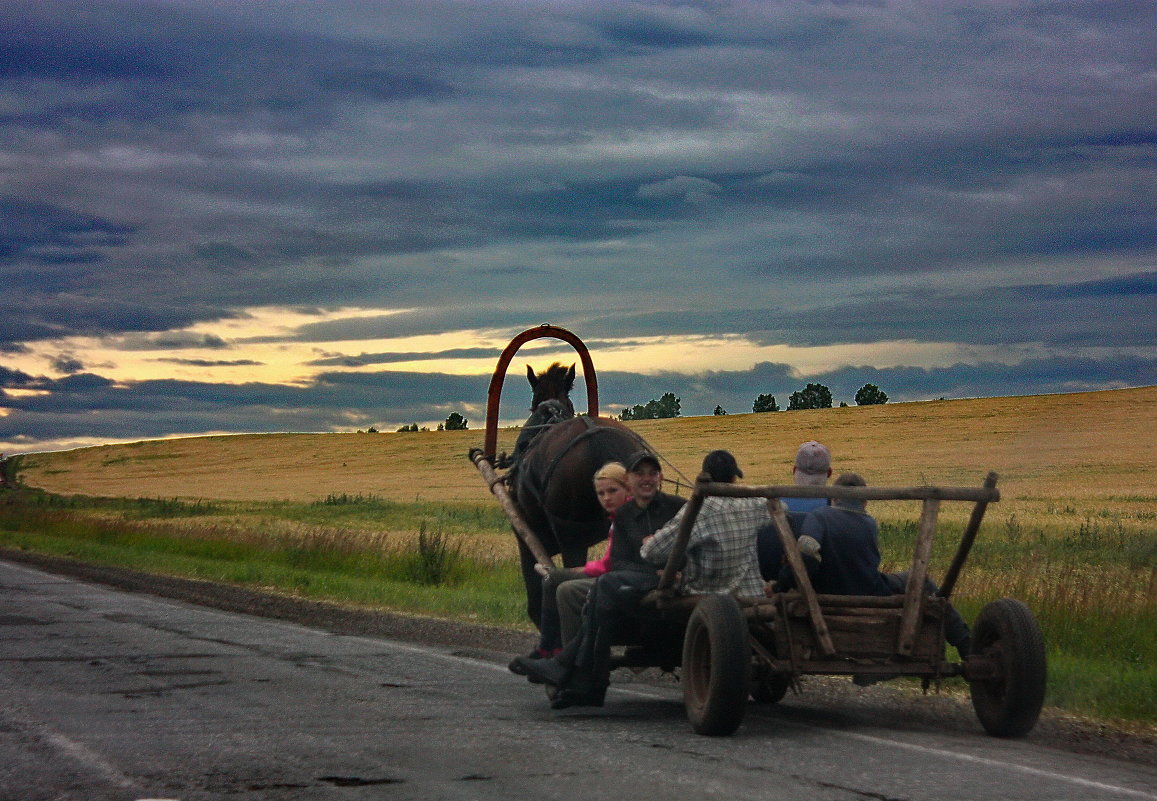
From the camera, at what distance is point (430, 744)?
7.38 metres

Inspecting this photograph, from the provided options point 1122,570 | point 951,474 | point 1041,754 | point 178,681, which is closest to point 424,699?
point 178,681

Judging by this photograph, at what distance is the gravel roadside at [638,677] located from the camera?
26.6ft

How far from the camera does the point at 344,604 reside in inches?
682

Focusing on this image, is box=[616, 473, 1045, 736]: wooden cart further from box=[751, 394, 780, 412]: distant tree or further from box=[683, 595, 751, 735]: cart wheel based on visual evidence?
box=[751, 394, 780, 412]: distant tree

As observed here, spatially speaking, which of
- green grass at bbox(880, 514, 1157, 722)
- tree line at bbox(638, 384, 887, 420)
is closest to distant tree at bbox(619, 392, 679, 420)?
tree line at bbox(638, 384, 887, 420)

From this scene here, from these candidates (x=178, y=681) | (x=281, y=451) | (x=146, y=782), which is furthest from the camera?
(x=281, y=451)

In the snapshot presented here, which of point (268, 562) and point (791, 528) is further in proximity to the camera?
point (268, 562)

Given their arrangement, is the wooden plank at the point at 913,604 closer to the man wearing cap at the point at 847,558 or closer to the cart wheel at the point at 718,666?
the man wearing cap at the point at 847,558

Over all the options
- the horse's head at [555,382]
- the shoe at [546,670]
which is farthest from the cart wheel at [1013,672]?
the horse's head at [555,382]

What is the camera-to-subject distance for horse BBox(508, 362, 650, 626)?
38.1 feet

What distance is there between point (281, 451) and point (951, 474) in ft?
188

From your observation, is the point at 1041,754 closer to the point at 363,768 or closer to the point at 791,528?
the point at 791,528

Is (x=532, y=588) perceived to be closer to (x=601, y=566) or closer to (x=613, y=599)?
(x=601, y=566)

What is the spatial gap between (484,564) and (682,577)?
507 inches
